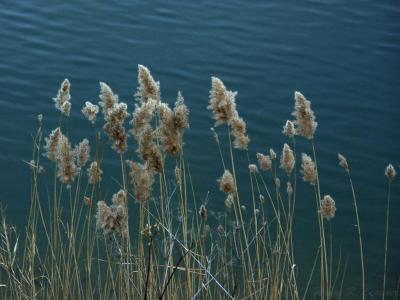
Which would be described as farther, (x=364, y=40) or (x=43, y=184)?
(x=364, y=40)

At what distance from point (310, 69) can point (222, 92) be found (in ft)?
20.9

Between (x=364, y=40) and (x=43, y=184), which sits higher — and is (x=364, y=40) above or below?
above

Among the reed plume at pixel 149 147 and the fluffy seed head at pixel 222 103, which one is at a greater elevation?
the fluffy seed head at pixel 222 103

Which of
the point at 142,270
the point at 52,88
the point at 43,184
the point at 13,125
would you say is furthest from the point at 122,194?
the point at 52,88

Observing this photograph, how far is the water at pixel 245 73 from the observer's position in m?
6.61

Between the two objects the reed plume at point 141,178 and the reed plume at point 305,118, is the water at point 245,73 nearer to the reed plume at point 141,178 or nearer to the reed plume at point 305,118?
the reed plume at point 305,118

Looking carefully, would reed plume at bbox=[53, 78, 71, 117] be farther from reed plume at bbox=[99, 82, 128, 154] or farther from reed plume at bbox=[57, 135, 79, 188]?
reed plume at bbox=[99, 82, 128, 154]

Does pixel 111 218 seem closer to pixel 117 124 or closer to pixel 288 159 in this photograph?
pixel 117 124

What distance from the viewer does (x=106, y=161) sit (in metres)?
6.81

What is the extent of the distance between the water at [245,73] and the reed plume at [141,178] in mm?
3272

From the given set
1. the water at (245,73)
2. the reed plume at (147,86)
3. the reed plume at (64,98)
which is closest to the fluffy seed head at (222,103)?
the reed plume at (147,86)

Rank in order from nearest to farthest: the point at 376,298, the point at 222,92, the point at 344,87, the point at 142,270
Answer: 1. the point at 222,92
2. the point at 142,270
3. the point at 376,298
4. the point at 344,87

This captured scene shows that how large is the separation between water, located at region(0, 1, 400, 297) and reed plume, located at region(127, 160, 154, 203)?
10.7 ft

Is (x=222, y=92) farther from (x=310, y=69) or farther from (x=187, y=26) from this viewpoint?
(x=187, y=26)
